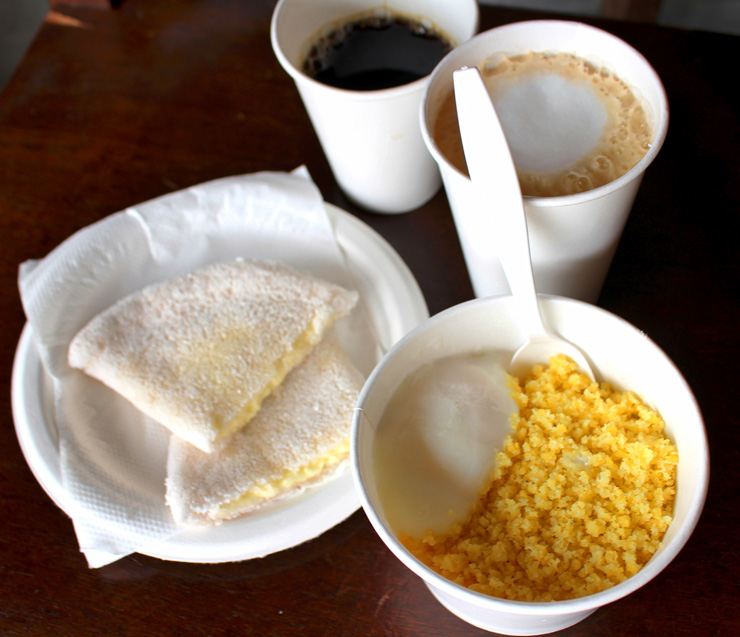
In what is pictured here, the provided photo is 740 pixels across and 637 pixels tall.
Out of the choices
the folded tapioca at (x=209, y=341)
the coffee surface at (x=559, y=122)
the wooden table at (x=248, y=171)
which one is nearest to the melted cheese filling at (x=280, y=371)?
the folded tapioca at (x=209, y=341)

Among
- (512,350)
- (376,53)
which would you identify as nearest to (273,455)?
(512,350)

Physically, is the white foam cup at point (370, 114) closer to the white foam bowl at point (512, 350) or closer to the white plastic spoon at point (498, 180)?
the white plastic spoon at point (498, 180)

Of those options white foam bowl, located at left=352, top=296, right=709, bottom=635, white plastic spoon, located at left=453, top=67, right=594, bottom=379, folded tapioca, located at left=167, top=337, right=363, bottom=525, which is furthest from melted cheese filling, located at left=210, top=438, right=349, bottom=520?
white plastic spoon, located at left=453, top=67, right=594, bottom=379

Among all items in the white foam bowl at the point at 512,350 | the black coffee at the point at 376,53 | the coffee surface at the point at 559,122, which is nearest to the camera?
the white foam bowl at the point at 512,350

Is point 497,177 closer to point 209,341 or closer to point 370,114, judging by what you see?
point 370,114

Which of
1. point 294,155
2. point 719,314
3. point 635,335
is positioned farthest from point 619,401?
point 294,155

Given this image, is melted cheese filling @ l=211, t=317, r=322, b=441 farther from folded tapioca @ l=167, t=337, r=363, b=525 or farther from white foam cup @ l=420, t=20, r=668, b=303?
white foam cup @ l=420, t=20, r=668, b=303
